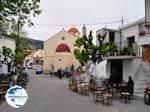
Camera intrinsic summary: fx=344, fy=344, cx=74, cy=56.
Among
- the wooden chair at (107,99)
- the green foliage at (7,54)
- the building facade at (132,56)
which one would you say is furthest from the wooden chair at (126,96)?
the green foliage at (7,54)

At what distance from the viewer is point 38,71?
76125 mm

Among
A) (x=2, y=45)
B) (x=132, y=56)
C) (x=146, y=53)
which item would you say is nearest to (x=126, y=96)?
(x=146, y=53)

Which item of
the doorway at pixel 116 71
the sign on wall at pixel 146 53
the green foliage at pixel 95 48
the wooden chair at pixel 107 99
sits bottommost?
the wooden chair at pixel 107 99

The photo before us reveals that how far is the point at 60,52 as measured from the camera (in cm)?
7212

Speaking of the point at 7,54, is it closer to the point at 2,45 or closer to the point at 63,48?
the point at 2,45

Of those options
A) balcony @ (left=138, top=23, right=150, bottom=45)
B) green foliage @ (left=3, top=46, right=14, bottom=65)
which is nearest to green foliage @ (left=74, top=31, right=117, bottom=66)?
balcony @ (left=138, top=23, right=150, bottom=45)

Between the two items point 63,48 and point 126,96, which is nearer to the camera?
point 126,96

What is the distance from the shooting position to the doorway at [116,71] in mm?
32697

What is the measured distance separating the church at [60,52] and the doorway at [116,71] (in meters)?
36.6

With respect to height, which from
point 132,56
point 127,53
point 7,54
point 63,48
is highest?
point 63,48

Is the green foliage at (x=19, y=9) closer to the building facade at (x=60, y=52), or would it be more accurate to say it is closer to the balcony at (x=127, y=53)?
the balcony at (x=127, y=53)

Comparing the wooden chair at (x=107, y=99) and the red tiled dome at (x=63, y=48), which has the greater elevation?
the red tiled dome at (x=63, y=48)

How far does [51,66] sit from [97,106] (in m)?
54.9

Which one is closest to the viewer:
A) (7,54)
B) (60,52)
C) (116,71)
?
(116,71)
